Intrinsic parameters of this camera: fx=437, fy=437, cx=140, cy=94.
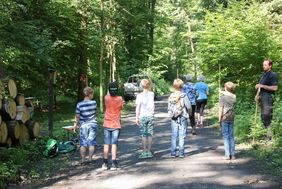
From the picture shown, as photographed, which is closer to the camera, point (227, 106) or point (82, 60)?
point (227, 106)

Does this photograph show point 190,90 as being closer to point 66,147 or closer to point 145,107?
point 145,107

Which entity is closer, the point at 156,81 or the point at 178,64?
the point at 156,81

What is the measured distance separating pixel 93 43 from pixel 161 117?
7397 mm

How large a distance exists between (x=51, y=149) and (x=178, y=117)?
3.60 meters

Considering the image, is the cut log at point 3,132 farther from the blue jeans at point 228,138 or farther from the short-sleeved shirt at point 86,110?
the blue jeans at point 228,138

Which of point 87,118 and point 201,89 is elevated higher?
point 201,89

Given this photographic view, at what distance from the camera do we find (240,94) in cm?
1817

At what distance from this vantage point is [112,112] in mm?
10414

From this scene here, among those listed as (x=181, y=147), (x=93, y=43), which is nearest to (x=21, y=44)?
(x=181, y=147)

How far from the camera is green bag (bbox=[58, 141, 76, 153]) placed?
12613 millimetres

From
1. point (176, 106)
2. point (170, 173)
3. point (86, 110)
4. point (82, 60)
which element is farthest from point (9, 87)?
point (82, 60)

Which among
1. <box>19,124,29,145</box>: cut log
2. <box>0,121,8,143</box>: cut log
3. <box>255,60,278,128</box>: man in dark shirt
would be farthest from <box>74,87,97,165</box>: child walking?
A: <box>255,60,278,128</box>: man in dark shirt

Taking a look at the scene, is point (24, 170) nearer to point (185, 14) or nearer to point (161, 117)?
point (161, 117)

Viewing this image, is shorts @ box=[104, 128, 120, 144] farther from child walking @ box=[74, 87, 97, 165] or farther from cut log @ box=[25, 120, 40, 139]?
cut log @ box=[25, 120, 40, 139]
